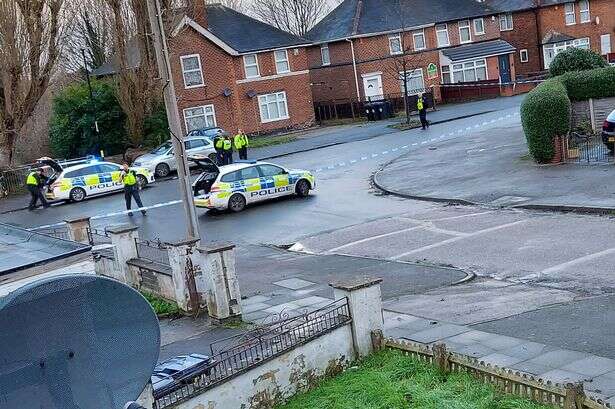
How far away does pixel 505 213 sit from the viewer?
1845cm

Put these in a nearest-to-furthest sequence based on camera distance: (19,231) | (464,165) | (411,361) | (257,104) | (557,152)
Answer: (411,361) → (19,231) → (557,152) → (464,165) → (257,104)

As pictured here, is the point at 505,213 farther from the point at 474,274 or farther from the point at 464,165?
the point at 464,165

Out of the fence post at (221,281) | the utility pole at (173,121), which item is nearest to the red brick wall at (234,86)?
the utility pole at (173,121)

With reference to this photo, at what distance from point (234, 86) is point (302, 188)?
1959cm

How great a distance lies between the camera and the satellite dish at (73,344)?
5.91m

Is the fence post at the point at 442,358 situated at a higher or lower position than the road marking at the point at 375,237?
higher

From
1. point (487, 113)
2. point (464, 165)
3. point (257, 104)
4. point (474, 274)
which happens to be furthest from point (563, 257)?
point (257, 104)

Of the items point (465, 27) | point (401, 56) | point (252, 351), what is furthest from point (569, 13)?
point (252, 351)

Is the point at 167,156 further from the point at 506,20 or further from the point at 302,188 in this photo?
the point at 506,20

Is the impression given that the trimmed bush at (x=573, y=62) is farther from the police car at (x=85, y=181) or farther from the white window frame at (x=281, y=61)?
the white window frame at (x=281, y=61)

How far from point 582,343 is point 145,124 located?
31.3m

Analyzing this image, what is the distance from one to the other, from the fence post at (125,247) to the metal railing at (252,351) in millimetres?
4919

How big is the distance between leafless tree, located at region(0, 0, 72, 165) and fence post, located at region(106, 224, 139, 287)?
69.0 feet

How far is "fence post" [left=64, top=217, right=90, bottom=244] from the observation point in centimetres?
1647
